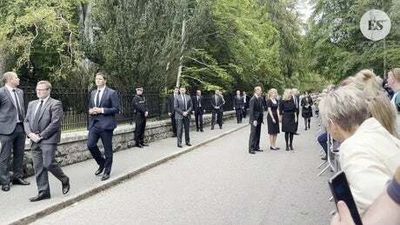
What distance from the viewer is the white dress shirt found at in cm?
240

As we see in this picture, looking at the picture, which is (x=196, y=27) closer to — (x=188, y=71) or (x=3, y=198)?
(x=188, y=71)

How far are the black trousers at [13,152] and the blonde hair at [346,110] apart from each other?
7.78m

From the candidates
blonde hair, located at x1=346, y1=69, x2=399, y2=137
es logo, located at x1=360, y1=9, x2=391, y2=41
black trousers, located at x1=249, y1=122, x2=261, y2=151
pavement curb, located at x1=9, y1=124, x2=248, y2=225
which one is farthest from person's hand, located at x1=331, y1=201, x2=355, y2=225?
black trousers, located at x1=249, y1=122, x2=261, y2=151

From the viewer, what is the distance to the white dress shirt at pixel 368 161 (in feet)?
7.88

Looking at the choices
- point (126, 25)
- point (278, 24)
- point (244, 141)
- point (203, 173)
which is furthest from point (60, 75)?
point (278, 24)

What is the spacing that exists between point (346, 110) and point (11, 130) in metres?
7.98

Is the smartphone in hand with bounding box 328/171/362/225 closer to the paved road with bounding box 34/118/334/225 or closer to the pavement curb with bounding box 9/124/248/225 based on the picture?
the paved road with bounding box 34/118/334/225

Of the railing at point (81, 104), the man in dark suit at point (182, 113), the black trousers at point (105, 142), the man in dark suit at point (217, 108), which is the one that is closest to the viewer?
the black trousers at point (105, 142)

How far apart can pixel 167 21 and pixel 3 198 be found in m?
13.4

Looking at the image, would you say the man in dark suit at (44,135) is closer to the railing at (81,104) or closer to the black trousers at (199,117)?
the railing at (81,104)

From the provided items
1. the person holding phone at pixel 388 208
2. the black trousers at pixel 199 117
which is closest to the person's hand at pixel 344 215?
the person holding phone at pixel 388 208

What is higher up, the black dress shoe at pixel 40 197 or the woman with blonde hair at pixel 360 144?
the woman with blonde hair at pixel 360 144

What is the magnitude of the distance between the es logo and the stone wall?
6533 mm

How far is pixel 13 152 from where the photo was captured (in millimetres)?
10320
